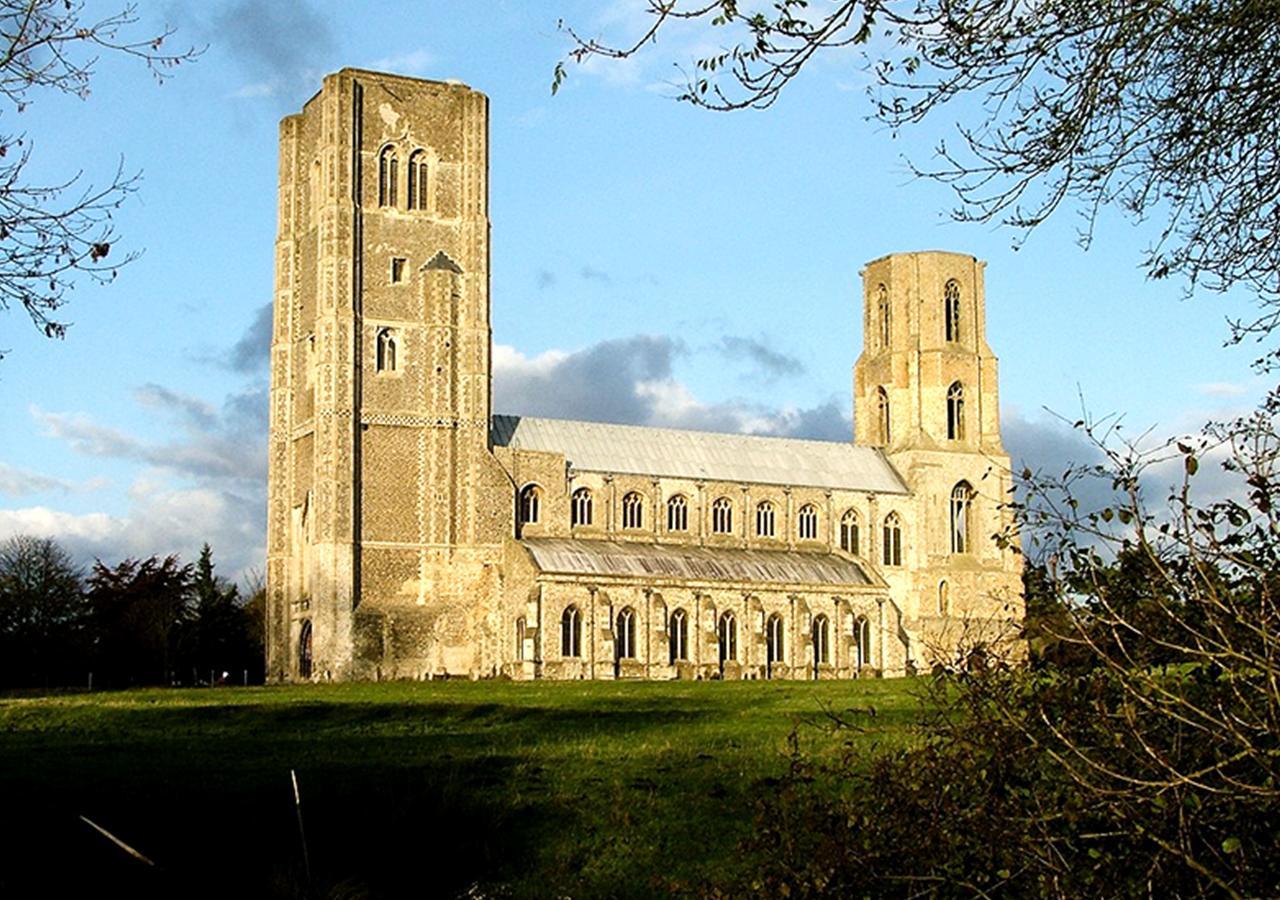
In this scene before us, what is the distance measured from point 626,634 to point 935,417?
21.0m

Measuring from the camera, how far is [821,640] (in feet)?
227

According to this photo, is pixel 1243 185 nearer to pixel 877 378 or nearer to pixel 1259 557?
pixel 1259 557

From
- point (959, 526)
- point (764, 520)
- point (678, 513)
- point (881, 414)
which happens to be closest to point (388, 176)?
point (678, 513)

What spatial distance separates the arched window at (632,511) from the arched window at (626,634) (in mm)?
6593

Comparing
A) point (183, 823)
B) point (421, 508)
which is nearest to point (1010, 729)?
point (183, 823)

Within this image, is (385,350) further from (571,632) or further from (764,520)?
(764,520)

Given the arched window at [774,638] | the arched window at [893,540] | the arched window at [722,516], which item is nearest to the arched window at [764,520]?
the arched window at [722,516]

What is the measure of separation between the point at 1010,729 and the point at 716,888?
229cm

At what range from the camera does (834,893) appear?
426 inches

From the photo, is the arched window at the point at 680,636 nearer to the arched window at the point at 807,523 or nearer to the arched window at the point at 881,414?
the arched window at the point at 807,523

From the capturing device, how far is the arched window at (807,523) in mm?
74625

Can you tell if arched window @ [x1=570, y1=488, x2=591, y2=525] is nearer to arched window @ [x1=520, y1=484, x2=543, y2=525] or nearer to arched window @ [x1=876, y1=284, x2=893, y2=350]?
arched window @ [x1=520, y1=484, x2=543, y2=525]

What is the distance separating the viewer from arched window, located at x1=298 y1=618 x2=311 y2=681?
6338 centimetres

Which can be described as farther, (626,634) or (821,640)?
(821,640)
